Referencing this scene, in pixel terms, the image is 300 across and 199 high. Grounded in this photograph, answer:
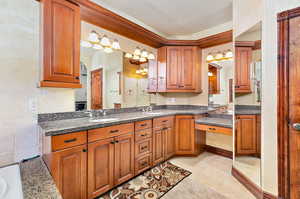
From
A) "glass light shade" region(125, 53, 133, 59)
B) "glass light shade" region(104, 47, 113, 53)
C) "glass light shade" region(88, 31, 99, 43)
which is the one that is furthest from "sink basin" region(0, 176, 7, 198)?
"glass light shade" region(125, 53, 133, 59)

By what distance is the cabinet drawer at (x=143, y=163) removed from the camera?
2066mm

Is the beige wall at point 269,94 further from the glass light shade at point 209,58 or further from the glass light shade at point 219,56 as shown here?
the glass light shade at point 209,58

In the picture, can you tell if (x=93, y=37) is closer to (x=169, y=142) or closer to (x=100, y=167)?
(x=100, y=167)

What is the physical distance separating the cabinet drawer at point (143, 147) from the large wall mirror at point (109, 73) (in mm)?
832

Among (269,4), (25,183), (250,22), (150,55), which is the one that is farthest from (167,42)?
(25,183)

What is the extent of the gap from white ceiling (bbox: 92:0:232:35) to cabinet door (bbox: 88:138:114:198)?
7.21 feet

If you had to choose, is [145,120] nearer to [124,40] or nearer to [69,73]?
[69,73]

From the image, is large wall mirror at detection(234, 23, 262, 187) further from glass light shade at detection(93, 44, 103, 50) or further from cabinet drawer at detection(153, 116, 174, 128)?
glass light shade at detection(93, 44, 103, 50)

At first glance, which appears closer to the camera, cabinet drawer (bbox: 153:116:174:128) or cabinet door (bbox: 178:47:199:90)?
cabinet drawer (bbox: 153:116:174:128)

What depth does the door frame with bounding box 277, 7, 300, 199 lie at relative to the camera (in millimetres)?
1456

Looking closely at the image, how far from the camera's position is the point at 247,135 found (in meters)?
2.03

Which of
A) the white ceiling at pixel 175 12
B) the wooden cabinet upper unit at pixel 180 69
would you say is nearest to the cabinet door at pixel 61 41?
the white ceiling at pixel 175 12

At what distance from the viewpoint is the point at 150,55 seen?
Result: 122 inches

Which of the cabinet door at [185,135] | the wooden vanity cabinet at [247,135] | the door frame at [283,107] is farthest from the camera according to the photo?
the cabinet door at [185,135]
